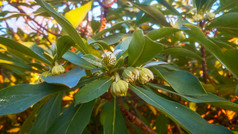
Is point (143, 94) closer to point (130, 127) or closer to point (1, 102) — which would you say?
point (1, 102)

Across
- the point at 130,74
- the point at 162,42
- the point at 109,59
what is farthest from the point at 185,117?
the point at 162,42

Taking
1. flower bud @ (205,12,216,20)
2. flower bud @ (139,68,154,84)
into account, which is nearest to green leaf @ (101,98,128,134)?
flower bud @ (139,68,154,84)

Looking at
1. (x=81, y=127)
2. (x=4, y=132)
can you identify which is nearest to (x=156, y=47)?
(x=81, y=127)

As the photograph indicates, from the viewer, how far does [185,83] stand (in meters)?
0.70

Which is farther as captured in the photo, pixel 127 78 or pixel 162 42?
pixel 162 42

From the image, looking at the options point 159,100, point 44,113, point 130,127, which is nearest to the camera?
point 159,100

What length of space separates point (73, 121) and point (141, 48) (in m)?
0.38

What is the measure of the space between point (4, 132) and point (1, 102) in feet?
4.40

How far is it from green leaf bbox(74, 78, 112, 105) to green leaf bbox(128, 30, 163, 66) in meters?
0.15

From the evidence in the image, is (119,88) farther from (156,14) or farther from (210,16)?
(210,16)

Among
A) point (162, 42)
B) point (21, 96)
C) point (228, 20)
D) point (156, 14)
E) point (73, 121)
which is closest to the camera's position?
point (21, 96)

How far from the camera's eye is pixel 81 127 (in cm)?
64

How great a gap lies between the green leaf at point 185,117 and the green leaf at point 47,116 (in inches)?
15.1

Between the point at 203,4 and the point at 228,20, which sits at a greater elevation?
the point at 203,4
